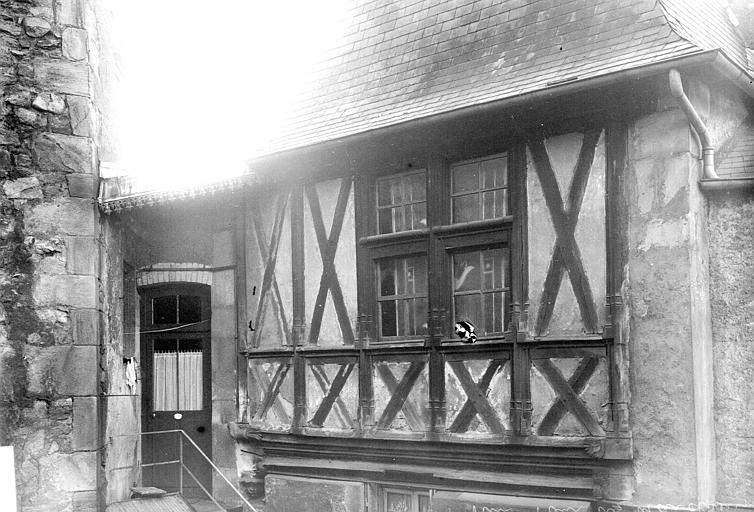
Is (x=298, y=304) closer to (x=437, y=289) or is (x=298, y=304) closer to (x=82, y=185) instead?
(x=437, y=289)

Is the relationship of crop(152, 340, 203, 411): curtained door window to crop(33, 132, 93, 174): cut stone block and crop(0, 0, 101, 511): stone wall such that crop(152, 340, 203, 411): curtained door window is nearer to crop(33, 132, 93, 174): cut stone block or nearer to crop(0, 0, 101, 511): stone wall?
crop(0, 0, 101, 511): stone wall

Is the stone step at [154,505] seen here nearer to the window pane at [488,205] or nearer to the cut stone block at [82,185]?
the cut stone block at [82,185]

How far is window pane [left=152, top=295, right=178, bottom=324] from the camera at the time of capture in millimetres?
10445

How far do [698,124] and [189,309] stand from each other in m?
6.30

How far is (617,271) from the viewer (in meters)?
6.88

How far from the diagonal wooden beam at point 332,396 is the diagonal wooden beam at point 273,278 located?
60 centimetres

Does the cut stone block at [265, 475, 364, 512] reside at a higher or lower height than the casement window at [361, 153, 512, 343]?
lower

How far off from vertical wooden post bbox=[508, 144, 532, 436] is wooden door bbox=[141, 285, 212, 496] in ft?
14.3

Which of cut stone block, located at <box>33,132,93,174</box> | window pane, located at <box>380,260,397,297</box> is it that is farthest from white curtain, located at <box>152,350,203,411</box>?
window pane, located at <box>380,260,397,297</box>

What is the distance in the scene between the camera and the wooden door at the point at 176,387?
10.3 meters

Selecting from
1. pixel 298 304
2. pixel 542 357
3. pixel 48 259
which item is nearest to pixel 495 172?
pixel 542 357

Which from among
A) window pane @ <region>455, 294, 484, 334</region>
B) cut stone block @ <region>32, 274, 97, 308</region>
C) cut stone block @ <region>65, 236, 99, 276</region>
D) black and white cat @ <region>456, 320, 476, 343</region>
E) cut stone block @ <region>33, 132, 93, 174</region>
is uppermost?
cut stone block @ <region>33, 132, 93, 174</region>

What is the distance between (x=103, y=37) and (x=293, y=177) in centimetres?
285

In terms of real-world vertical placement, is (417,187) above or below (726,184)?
above
